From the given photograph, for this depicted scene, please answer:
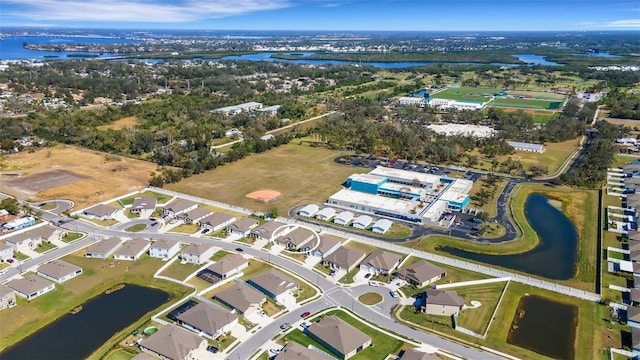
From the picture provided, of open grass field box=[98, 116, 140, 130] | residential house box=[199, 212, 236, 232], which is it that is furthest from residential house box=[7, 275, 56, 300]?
open grass field box=[98, 116, 140, 130]

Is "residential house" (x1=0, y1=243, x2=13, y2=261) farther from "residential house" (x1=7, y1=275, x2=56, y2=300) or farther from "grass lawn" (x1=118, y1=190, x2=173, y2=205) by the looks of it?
"grass lawn" (x1=118, y1=190, x2=173, y2=205)

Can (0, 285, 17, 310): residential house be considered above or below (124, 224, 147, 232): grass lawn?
below

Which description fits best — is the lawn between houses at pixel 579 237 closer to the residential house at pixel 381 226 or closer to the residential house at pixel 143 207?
the residential house at pixel 381 226

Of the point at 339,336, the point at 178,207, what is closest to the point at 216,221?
the point at 178,207

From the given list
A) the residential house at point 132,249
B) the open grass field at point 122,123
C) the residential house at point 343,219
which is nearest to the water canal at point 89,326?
the residential house at point 132,249

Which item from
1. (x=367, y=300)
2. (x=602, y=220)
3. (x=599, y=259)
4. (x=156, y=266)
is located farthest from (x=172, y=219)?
(x=602, y=220)

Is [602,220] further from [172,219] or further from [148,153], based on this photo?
[148,153]
